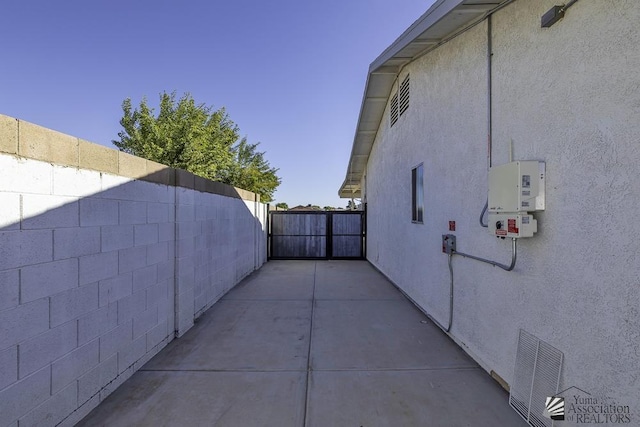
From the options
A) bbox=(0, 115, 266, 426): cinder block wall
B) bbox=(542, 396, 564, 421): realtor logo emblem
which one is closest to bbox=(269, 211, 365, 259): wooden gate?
bbox=(0, 115, 266, 426): cinder block wall

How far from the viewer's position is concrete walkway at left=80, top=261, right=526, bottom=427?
227 centimetres

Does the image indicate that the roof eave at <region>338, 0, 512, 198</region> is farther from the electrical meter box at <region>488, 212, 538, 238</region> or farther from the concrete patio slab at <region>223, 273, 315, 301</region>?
the concrete patio slab at <region>223, 273, 315, 301</region>

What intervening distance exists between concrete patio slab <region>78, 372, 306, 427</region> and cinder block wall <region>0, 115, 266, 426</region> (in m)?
0.18

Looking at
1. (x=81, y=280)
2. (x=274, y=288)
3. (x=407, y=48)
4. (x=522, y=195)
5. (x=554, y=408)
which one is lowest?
(x=274, y=288)

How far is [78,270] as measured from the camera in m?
2.24

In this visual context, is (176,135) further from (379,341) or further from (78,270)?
(379,341)

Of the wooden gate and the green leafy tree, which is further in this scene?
the green leafy tree

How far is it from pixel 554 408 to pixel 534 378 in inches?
10.2

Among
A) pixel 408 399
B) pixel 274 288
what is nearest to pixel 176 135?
pixel 274 288

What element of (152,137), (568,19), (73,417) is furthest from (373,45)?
(152,137)

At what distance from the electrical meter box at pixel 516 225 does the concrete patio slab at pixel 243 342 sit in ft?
7.52

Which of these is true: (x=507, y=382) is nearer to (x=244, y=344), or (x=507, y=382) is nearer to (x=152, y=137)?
(x=244, y=344)

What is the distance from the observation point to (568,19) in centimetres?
202

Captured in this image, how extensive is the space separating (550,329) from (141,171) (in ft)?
12.8
